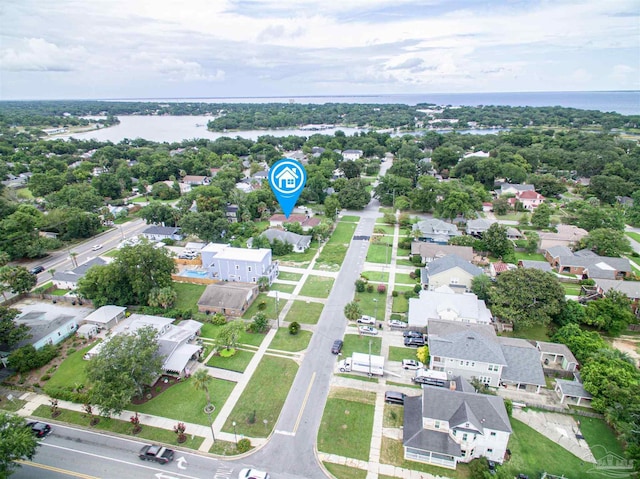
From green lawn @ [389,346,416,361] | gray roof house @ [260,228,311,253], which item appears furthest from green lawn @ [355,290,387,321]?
gray roof house @ [260,228,311,253]

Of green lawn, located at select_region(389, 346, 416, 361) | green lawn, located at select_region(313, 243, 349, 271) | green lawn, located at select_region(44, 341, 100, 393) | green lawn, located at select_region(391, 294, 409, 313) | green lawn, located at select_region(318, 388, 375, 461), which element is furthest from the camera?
green lawn, located at select_region(313, 243, 349, 271)

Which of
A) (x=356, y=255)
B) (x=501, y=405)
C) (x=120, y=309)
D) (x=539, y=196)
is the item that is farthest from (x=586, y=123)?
(x=120, y=309)

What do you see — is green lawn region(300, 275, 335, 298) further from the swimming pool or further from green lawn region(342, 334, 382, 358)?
the swimming pool

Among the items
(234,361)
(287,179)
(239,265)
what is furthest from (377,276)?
(234,361)

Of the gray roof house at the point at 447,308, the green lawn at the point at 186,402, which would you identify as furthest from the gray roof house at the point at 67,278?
the gray roof house at the point at 447,308

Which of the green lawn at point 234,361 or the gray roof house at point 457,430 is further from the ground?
the gray roof house at point 457,430

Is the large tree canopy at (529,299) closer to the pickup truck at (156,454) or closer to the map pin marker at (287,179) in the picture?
the map pin marker at (287,179)
